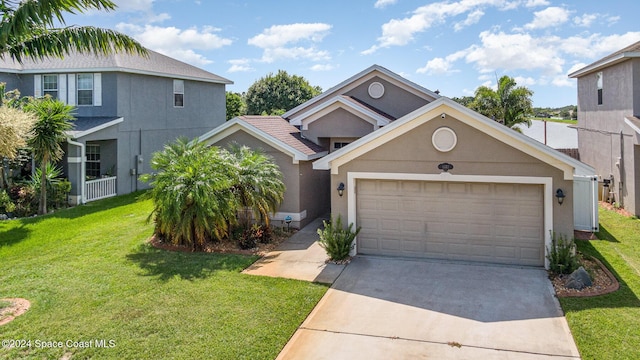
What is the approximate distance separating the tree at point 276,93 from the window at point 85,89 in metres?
28.1

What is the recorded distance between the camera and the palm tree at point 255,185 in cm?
1279

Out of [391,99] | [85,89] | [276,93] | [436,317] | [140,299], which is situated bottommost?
[436,317]

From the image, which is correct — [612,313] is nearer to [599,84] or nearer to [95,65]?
[599,84]

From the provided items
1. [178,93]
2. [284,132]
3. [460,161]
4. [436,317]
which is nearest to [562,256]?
[460,161]

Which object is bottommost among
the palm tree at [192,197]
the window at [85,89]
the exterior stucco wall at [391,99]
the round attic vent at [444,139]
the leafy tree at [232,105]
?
the palm tree at [192,197]

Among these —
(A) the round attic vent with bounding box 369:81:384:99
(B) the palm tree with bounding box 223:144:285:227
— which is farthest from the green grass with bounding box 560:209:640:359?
(A) the round attic vent with bounding box 369:81:384:99

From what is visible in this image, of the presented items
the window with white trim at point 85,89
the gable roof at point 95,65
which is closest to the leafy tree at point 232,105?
the gable roof at point 95,65

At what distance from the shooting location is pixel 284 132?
1614 centimetres

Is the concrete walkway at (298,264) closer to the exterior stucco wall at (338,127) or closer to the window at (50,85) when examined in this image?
the exterior stucco wall at (338,127)

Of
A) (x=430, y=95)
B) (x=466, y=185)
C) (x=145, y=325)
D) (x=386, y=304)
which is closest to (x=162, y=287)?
(x=145, y=325)

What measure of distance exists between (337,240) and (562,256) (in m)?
5.04

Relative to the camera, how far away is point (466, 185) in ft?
35.8

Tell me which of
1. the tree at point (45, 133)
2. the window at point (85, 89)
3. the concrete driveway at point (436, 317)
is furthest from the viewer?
the window at point (85, 89)

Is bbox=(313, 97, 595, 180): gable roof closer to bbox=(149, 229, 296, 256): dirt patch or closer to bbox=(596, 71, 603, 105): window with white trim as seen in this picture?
bbox=(149, 229, 296, 256): dirt patch
